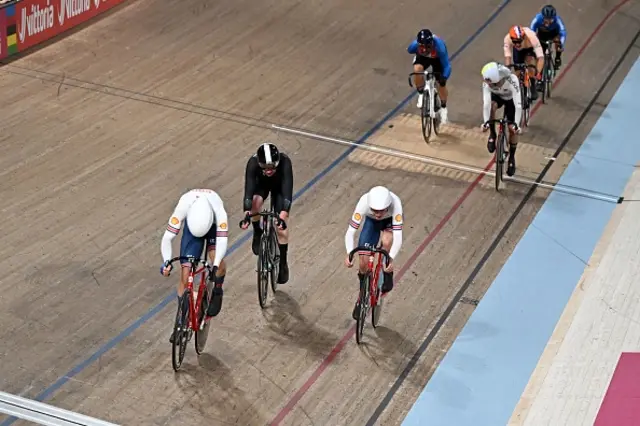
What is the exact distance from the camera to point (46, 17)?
13820 millimetres

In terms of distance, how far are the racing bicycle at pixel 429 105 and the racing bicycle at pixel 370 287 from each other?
3551mm

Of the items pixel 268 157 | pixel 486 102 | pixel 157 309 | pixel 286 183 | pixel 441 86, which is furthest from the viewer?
A: pixel 441 86

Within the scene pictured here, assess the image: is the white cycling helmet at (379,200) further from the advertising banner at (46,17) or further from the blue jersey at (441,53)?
the advertising banner at (46,17)

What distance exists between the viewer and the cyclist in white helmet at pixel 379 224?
7.66 metres

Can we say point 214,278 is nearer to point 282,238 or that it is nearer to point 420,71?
point 282,238

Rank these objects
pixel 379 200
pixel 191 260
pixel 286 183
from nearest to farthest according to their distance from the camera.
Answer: pixel 191 260, pixel 379 200, pixel 286 183

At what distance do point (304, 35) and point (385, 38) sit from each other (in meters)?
1.12

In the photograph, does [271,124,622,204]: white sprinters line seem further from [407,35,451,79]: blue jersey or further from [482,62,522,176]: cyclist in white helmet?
[407,35,451,79]: blue jersey

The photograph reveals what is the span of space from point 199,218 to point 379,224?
1450 mm

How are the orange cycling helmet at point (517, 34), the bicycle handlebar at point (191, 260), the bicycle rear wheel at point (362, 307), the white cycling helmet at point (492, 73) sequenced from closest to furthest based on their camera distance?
the bicycle handlebar at point (191, 260), the bicycle rear wheel at point (362, 307), the white cycling helmet at point (492, 73), the orange cycling helmet at point (517, 34)

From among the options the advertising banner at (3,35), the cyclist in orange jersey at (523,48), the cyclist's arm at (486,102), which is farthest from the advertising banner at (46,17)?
the cyclist's arm at (486,102)

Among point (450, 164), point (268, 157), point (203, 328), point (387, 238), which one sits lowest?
point (450, 164)

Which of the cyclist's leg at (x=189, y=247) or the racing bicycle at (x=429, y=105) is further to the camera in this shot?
the racing bicycle at (x=429, y=105)

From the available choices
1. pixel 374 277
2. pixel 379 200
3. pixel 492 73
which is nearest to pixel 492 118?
pixel 492 73
